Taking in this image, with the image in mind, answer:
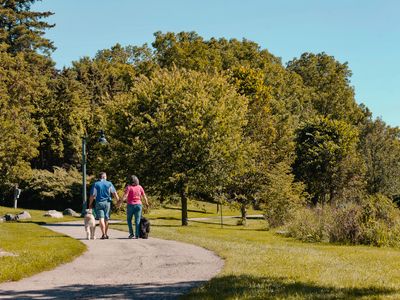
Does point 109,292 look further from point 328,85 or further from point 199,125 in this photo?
point 328,85

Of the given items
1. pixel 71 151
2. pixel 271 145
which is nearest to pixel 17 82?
pixel 71 151

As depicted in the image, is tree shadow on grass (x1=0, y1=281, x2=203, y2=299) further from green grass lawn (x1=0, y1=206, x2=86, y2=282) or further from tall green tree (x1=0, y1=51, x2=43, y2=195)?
tall green tree (x1=0, y1=51, x2=43, y2=195)

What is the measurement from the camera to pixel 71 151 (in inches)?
2361

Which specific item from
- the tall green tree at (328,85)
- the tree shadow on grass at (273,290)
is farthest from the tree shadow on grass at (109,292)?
the tall green tree at (328,85)

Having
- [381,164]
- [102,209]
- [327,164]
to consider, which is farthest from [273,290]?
[381,164]

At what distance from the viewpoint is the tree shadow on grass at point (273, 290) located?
7387 millimetres

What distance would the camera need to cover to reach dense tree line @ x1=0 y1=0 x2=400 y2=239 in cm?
2881

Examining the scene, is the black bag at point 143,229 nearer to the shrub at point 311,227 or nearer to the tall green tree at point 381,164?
the shrub at point 311,227

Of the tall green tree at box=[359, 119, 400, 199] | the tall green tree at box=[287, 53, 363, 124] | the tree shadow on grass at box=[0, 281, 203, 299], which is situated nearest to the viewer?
the tree shadow on grass at box=[0, 281, 203, 299]

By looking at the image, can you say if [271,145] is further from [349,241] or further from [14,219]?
[349,241]

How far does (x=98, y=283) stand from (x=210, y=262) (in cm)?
316

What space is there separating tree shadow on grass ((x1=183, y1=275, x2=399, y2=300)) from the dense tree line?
588 inches

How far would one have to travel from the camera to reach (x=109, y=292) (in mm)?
8031

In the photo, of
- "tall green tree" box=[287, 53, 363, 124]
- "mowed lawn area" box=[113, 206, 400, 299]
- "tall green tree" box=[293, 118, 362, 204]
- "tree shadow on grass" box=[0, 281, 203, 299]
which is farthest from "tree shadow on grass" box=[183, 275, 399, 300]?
"tall green tree" box=[287, 53, 363, 124]
